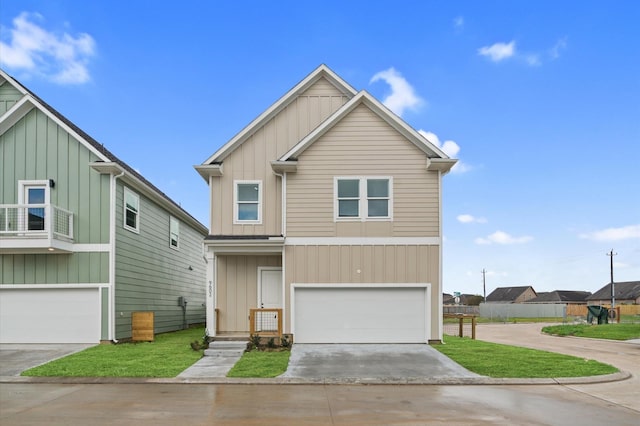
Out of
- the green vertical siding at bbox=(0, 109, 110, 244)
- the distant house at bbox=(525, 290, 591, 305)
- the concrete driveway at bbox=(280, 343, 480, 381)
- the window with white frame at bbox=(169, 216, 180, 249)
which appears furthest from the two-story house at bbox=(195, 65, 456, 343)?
the distant house at bbox=(525, 290, 591, 305)

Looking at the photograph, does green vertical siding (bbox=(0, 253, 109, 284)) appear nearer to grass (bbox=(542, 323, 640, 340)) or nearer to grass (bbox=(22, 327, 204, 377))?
grass (bbox=(22, 327, 204, 377))

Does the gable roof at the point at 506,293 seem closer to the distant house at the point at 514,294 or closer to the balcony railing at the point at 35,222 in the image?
Result: the distant house at the point at 514,294

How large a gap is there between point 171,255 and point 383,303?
11507 mm

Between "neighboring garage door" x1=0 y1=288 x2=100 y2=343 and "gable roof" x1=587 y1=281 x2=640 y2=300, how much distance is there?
78930 mm

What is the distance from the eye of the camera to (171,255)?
75.4ft

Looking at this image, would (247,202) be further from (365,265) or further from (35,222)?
(35,222)

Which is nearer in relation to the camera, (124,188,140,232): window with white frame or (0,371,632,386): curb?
(0,371,632,386): curb

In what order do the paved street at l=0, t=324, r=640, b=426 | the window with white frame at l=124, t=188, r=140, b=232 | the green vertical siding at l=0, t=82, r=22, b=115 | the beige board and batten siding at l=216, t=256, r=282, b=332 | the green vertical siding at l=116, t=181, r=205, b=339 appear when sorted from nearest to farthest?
the paved street at l=0, t=324, r=640, b=426 < the beige board and batten siding at l=216, t=256, r=282, b=332 < the green vertical siding at l=116, t=181, r=205, b=339 < the green vertical siding at l=0, t=82, r=22, b=115 < the window with white frame at l=124, t=188, r=140, b=232

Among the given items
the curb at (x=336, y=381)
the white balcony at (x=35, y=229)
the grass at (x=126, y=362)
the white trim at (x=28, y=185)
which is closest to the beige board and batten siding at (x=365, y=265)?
the grass at (x=126, y=362)

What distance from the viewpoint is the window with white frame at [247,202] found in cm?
1662

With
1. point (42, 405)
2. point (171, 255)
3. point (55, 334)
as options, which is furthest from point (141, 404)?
point (171, 255)

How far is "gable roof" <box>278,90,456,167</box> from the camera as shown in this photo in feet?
52.0

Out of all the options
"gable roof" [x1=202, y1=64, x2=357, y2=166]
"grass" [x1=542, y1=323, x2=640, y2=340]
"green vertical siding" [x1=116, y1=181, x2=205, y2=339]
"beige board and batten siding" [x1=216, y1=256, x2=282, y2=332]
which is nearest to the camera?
"beige board and batten siding" [x1=216, y1=256, x2=282, y2=332]

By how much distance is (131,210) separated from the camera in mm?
18094
